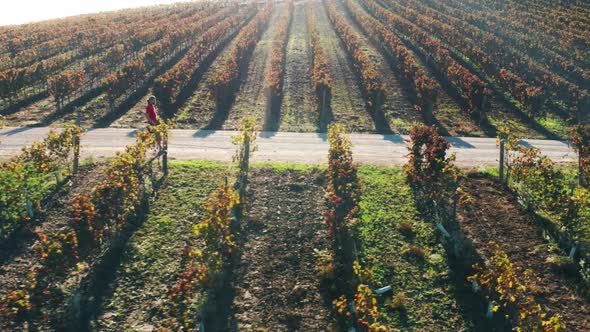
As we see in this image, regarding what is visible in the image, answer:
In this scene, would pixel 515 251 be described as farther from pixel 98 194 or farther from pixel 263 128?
pixel 263 128

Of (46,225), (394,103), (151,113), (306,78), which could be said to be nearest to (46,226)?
(46,225)

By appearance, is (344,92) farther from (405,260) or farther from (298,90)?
(405,260)

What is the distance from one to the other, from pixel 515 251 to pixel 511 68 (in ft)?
87.9

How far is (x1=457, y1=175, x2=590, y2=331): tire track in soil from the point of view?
399 inches

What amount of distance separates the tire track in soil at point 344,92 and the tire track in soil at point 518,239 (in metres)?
7.89

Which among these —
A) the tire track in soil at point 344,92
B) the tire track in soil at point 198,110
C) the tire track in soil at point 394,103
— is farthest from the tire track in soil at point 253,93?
the tire track in soil at point 394,103

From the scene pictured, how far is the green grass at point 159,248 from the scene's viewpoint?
977cm

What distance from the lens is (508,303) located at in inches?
387

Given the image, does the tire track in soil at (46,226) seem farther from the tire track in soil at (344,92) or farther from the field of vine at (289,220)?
the tire track in soil at (344,92)

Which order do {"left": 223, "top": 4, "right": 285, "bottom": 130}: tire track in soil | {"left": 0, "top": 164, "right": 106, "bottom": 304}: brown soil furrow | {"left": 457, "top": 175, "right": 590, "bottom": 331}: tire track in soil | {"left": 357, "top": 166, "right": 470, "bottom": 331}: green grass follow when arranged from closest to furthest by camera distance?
{"left": 357, "top": 166, "right": 470, "bottom": 331}: green grass → {"left": 457, "top": 175, "right": 590, "bottom": 331}: tire track in soil → {"left": 0, "top": 164, "right": 106, "bottom": 304}: brown soil furrow → {"left": 223, "top": 4, "right": 285, "bottom": 130}: tire track in soil

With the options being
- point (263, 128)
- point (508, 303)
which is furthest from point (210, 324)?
point (263, 128)

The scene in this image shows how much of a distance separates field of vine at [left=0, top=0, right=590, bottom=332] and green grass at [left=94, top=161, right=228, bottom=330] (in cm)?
5

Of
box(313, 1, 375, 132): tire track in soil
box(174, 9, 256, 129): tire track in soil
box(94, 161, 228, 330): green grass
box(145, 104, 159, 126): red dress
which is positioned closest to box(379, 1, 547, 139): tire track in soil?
box(313, 1, 375, 132): tire track in soil

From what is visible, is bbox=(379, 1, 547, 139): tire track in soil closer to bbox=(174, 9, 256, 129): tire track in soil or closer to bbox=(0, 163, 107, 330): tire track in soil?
bbox=(174, 9, 256, 129): tire track in soil
